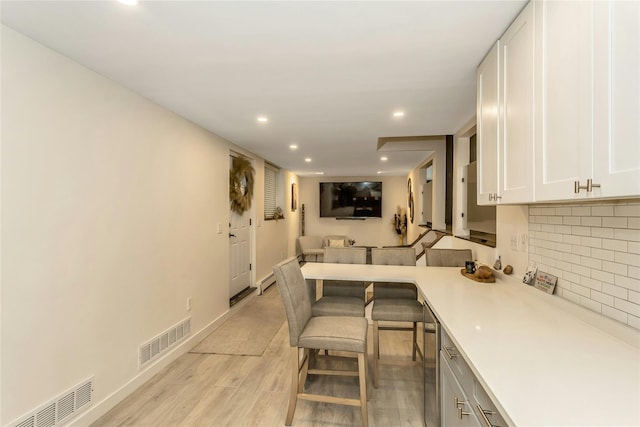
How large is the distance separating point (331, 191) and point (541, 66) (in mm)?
7017

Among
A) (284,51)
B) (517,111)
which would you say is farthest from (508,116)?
(284,51)

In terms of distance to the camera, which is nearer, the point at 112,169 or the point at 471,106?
the point at 112,169

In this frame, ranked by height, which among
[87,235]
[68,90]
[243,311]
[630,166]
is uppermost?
[68,90]

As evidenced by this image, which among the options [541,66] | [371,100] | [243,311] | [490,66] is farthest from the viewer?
[243,311]

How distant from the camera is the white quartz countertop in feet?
2.66

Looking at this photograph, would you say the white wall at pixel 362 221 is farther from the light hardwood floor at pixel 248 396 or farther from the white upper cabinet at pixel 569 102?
the white upper cabinet at pixel 569 102

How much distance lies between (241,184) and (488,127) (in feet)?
11.7

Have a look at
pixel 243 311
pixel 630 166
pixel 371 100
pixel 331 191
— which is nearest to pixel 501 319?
pixel 630 166

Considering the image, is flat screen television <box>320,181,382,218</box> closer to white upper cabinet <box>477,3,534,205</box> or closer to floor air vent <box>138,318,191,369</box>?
floor air vent <box>138,318,191,369</box>

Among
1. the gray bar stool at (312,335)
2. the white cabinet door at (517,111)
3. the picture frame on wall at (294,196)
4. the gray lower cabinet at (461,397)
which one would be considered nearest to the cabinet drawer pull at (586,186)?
the white cabinet door at (517,111)

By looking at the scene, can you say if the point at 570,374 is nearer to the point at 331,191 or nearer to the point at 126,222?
the point at 126,222

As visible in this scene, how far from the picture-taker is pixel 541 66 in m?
1.30

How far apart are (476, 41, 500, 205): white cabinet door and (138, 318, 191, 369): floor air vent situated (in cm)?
282

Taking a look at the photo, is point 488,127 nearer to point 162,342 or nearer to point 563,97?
point 563,97
